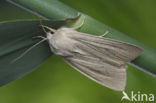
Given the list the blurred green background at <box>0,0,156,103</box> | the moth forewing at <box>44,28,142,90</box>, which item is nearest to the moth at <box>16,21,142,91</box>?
the moth forewing at <box>44,28,142,90</box>

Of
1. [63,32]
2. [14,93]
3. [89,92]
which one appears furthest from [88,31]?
[14,93]

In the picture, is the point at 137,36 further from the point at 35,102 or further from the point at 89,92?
the point at 35,102

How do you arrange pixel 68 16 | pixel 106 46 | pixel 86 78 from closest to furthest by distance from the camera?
pixel 68 16 < pixel 106 46 < pixel 86 78

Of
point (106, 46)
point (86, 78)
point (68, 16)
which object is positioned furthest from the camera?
point (86, 78)

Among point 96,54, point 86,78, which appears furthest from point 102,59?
point 86,78

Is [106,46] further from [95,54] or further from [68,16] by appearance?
[68,16]

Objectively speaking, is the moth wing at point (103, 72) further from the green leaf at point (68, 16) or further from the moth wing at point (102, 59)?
the green leaf at point (68, 16)

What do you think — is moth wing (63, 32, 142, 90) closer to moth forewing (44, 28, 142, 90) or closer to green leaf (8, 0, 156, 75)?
moth forewing (44, 28, 142, 90)
